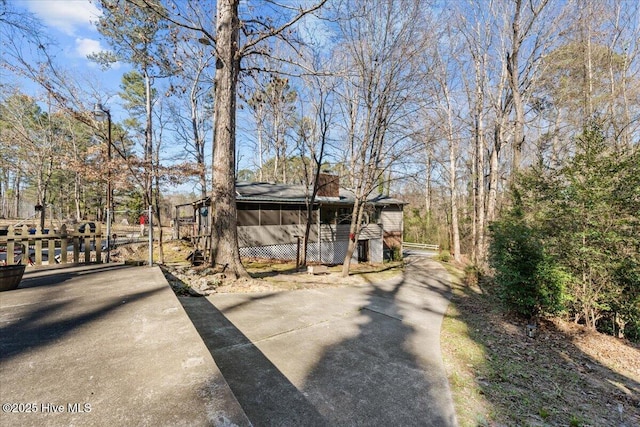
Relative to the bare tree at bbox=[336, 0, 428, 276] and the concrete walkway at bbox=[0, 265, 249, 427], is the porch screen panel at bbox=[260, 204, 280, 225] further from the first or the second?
the concrete walkway at bbox=[0, 265, 249, 427]

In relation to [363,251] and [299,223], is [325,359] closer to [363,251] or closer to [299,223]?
[299,223]

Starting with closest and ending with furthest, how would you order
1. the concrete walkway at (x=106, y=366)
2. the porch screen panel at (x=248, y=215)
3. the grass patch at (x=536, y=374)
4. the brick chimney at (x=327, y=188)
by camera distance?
the concrete walkway at (x=106, y=366) → the grass patch at (x=536, y=374) → the porch screen panel at (x=248, y=215) → the brick chimney at (x=327, y=188)

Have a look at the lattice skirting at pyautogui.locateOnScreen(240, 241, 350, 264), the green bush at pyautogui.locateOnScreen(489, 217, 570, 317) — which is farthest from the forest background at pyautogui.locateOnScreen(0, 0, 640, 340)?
the lattice skirting at pyautogui.locateOnScreen(240, 241, 350, 264)

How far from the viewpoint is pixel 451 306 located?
7219 mm

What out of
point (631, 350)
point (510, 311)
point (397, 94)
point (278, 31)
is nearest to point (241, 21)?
point (278, 31)

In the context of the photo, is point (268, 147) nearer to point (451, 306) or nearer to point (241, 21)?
point (241, 21)

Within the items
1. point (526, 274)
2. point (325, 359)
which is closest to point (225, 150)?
point (325, 359)

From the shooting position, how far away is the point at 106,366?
2018 millimetres

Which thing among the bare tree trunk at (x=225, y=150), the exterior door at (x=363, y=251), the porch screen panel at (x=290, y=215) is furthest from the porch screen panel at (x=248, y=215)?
the exterior door at (x=363, y=251)

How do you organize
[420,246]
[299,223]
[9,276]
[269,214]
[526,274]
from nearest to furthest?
1. [9,276]
2. [526,274]
3. [269,214]
4. [299,223]
5. [420,246]

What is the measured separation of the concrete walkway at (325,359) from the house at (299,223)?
6.25 meters

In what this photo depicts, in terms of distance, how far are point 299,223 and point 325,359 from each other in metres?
10.8

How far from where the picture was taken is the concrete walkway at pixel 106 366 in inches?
59.6

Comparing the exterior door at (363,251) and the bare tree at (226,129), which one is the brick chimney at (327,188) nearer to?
the exterior door at (363,251)
